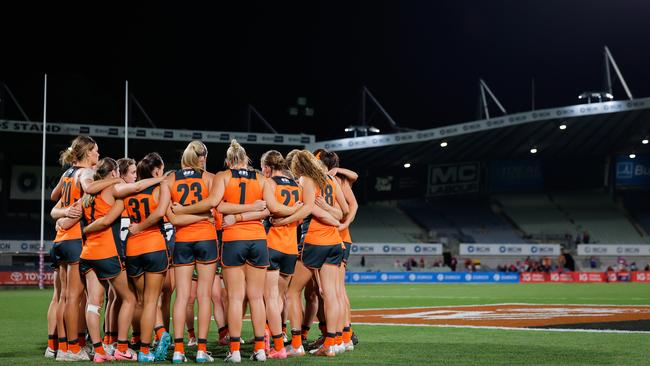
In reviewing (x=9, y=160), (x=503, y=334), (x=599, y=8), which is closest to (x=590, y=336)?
(x=503, y=334)

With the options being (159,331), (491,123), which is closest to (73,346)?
(159,331)

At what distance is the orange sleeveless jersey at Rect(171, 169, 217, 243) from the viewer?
7672mm

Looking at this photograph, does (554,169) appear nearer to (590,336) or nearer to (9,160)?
(9,160)

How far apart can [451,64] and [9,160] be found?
90.0ft

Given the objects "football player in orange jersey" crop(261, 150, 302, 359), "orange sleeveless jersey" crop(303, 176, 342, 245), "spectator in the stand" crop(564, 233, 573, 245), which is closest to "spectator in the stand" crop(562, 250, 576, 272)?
"spectator in the stand" crop(564, 233, 573, 245)

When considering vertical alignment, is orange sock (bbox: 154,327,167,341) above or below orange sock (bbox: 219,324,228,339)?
above

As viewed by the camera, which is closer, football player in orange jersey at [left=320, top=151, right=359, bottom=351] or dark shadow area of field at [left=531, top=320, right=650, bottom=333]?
football player in orange jersey at [left=320, top=151, right=359, bottom=351]

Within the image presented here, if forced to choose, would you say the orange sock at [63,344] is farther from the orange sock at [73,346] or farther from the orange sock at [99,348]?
the orange sock at [99,348]

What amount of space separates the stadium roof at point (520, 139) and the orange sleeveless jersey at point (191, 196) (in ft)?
110

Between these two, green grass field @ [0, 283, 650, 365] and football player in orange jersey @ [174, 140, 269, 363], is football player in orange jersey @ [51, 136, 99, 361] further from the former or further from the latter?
football player in orange jersey @ [174, 140, 269, 363]

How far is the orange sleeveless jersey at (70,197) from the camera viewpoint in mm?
8219

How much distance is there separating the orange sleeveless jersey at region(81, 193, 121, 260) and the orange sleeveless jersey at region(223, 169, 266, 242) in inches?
47.9

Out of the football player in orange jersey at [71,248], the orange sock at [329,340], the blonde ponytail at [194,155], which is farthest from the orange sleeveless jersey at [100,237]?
the orange sock at [329,340]

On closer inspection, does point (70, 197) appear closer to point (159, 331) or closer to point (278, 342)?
point (159, 331)
